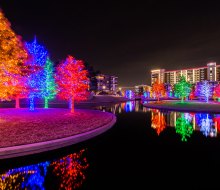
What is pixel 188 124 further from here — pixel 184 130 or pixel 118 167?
pixel 118 167

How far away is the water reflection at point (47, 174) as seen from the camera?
248 inches

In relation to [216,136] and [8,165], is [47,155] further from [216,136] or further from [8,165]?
[216,136]

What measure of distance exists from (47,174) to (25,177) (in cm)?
81

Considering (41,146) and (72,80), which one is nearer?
(41,146)

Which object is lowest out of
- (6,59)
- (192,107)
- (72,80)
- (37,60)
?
(192,107)

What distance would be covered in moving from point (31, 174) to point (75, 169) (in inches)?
69.0

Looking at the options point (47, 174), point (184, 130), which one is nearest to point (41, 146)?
point (47, 174)

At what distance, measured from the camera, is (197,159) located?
8.78 metres

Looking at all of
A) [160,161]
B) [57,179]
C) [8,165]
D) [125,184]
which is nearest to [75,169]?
[57,179]

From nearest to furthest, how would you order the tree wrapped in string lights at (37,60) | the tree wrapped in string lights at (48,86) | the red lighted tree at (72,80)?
the red lighted tree at (72,80), the tree wrapped in string lights at (37,60), the tree wrapped in string lights at (48,86)

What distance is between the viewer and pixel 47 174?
709 centimetres

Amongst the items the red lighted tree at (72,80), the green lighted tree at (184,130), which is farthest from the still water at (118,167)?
the red lighted tree at (72,80)

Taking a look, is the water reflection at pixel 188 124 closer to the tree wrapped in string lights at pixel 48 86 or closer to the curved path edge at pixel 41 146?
the curved path edge at pixel 41 146

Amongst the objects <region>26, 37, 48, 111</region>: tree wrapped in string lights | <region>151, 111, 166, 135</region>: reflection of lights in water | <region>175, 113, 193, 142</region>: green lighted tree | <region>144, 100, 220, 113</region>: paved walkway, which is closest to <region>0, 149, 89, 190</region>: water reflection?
<region>175, 113, 193, 142</region>: green lighted tree
